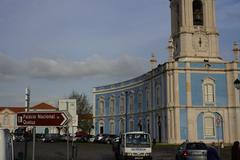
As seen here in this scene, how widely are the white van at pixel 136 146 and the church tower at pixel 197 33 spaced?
3045 cm

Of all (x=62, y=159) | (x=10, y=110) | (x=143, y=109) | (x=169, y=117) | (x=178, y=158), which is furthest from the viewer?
(x=10, y=110)

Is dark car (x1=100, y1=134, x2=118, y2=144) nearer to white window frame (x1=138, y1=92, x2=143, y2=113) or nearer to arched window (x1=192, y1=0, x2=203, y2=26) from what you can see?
white window frame (x1=138, y1=92, x2=143, y2=113)

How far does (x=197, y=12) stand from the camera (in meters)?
58.2

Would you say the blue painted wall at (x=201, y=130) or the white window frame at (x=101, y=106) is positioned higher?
the white window frame at (x=101, y=106)

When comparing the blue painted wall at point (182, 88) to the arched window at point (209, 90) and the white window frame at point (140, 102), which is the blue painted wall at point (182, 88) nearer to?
the arched window at point (209, 90)

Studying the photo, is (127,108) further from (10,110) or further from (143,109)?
(10,110)

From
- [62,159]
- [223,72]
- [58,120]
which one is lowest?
[62,159]

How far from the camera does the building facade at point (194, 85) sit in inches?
2110

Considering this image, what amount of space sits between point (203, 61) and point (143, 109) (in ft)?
51.2

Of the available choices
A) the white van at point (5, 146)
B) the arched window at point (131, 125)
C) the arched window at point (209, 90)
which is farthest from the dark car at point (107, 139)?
the white van at point (5, 146)

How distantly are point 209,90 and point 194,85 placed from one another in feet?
7.41

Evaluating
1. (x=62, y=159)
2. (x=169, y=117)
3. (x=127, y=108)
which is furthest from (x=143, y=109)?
(x=62, y=159)

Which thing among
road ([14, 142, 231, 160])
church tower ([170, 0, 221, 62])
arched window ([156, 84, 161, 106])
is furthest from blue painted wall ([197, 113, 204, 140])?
road ([14, 142, 231, 160])

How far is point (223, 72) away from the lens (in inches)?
2185
